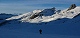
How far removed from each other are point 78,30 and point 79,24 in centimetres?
1066

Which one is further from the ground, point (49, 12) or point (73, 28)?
point (49, 12)

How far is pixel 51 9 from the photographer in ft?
469

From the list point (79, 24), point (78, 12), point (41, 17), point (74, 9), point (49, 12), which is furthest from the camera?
point (49, 12)

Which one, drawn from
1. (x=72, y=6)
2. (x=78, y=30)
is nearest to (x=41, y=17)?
(x=72, y=6)

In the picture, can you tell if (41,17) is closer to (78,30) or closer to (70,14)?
(70,14)

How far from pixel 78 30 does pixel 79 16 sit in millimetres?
31041

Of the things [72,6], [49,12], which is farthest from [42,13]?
[72,6]

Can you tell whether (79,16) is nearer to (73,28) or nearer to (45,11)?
(73,28)

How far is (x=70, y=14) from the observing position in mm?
112188

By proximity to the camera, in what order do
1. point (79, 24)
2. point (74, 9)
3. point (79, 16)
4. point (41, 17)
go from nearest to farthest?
point (79, 24), point (79, 16), point (74, 9), point (41, 17)

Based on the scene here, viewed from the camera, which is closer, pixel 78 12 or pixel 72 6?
pixel 78 12

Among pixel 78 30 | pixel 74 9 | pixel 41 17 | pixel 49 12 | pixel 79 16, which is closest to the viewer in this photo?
pixel 78 30

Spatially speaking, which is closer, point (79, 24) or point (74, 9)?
point (79, 24)

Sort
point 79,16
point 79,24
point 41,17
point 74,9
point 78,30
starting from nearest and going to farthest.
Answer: point 78,30 < point 79,24 < point 79,16 < point 74,9 < point 41,17
